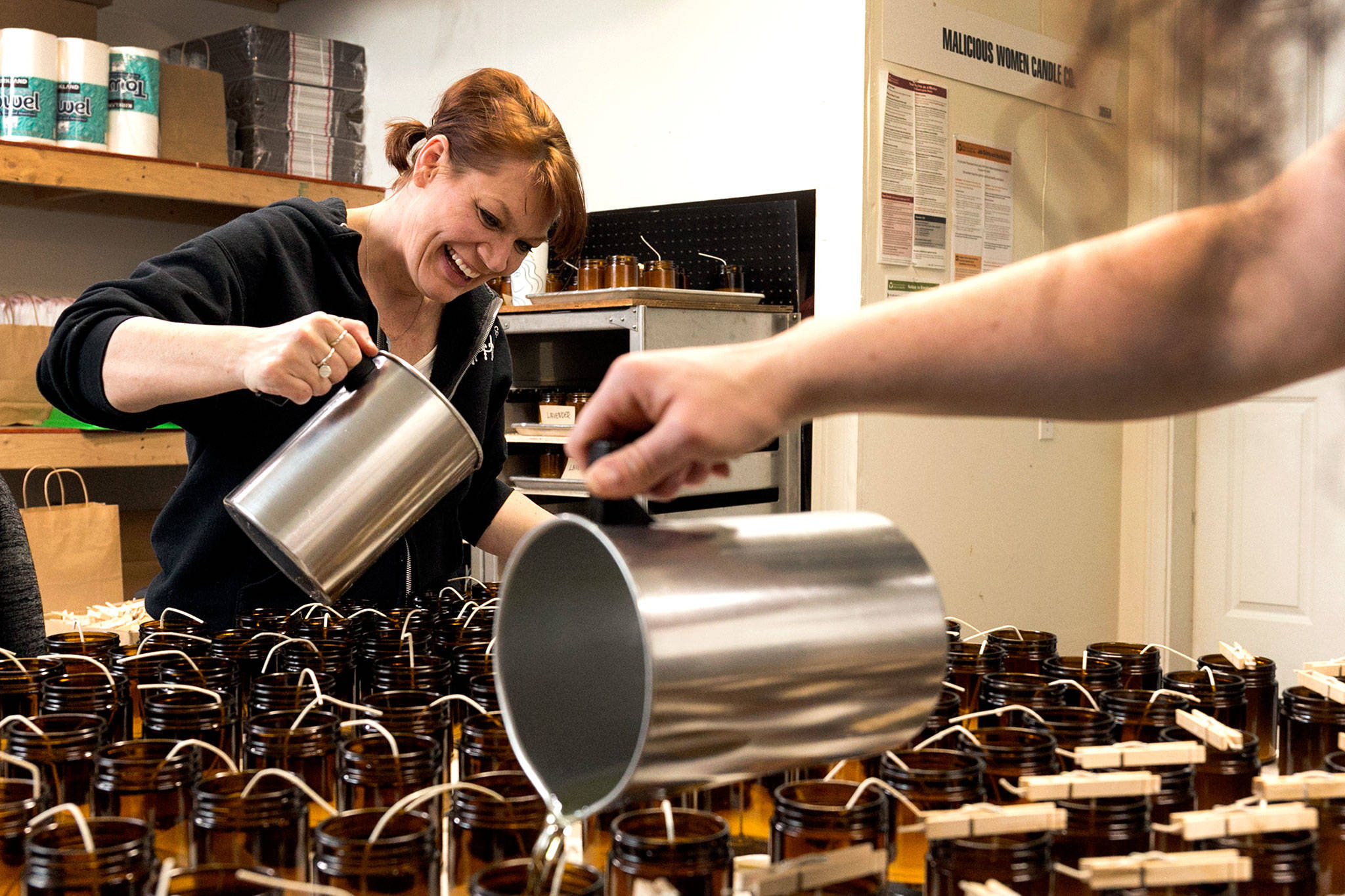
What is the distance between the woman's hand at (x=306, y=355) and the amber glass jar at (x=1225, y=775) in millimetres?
948

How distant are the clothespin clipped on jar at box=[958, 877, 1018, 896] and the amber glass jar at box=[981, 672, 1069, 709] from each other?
38cm

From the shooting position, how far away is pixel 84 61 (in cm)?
341

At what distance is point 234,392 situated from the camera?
183cm

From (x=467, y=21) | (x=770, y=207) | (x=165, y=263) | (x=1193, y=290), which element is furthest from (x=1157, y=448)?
(x=1193, y=290)

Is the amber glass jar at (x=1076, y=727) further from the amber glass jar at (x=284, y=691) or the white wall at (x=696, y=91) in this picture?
the white wall at (x=696, y=91)

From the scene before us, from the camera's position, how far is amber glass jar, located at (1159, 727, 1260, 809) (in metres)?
1.00

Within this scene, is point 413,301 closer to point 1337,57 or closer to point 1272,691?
point 1272,691

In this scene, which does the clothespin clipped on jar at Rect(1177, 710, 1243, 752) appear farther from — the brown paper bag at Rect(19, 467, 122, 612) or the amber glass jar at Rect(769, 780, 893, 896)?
the brown paper bag at Rect(19, 467, 122, 612)

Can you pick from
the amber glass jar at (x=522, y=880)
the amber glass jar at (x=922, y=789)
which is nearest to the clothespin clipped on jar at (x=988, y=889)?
the amber glass jar at (x=922, y=789)

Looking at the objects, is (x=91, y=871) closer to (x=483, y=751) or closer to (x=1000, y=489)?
(x=483, y=751)

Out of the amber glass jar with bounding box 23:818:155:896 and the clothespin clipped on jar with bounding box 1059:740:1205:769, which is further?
the clothespin clipped on jar with bounding box 1059:740:1205:769

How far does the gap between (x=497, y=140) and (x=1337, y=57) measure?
1.54 meters

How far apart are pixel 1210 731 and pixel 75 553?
2.87 metres

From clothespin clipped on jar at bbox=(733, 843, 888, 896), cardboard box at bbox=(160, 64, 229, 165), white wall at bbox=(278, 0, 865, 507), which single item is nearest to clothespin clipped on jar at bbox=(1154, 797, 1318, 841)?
clothespin clipped on jar at bbox=(733, 843, 888, 896)
